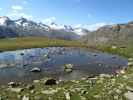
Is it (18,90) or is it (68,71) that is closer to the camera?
(18,90)

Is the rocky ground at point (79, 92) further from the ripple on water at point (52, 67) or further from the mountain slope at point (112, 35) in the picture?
the mountain slope at point (112, 35)

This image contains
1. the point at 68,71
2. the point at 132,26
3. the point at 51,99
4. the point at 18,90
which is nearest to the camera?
the point at 51,99

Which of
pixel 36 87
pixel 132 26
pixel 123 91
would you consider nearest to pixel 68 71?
pixel 36 87

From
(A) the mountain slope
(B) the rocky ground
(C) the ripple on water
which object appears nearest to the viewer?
(B) the rocky ground

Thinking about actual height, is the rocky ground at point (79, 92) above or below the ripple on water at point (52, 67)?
above

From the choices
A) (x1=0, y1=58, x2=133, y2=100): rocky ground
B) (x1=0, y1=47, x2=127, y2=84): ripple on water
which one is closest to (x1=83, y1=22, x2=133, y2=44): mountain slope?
(x1=0, y1=47, x2=127, y2=84): ripple on water

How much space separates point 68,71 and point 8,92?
20.0 metres

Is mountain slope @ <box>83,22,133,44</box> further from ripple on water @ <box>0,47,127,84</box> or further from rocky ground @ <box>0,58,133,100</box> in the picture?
rocky ground @ <box>0,58,133,100</box>

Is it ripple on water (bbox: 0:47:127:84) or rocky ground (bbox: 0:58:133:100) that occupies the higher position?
rocky ground (bbox: 0:58:133:100)

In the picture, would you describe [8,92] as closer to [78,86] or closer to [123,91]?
[78,86]

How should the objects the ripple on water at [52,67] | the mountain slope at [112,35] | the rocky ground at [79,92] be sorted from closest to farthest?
the rocky ground at [79,92], the ripple on water at [52,67], the mountain slope at [112,35]

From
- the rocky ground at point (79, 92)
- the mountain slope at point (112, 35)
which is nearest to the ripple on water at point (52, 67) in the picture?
the rocky ground at point (79, 92)

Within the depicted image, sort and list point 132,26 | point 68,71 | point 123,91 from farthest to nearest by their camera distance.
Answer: point 132,26 < point 68,71 < point 123,91

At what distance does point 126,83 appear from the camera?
70.8ft
